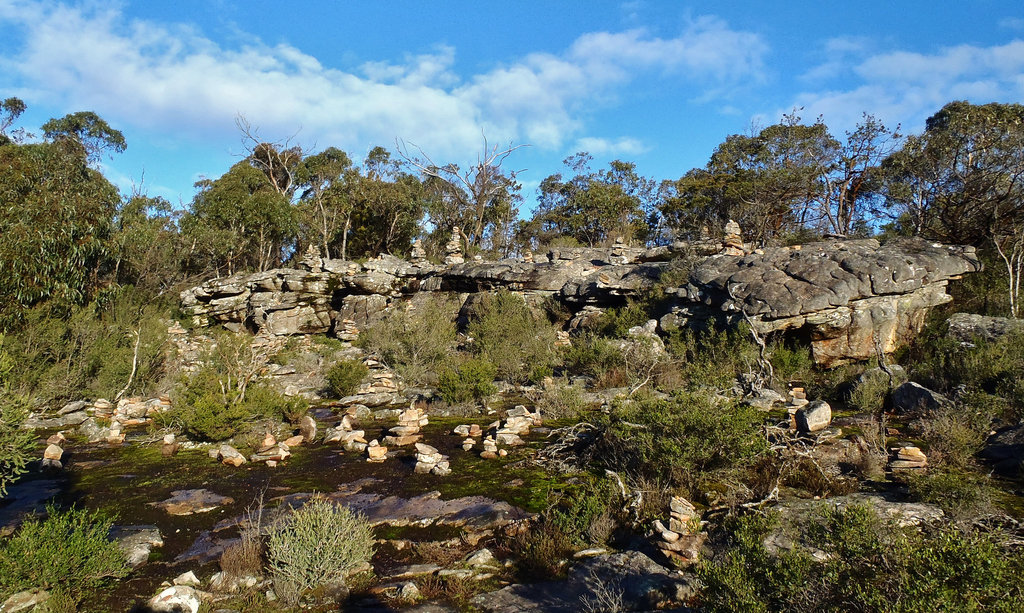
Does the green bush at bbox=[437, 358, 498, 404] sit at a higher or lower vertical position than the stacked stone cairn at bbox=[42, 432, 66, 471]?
higher

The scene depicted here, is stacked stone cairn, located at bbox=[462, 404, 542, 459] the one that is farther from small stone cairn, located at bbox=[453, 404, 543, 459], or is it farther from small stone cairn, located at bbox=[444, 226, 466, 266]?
small stone cairn, located at bbox=[444, 226, 466, 266]

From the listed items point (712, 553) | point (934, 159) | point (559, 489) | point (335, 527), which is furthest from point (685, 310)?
point (335, 527)

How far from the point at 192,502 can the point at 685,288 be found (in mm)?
15567

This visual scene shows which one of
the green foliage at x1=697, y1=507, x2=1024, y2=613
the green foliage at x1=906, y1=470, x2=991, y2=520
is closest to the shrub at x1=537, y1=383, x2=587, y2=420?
the green foliage at x1=906, y1=470, x2=991, y2=520

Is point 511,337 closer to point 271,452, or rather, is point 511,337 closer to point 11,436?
point 271,452

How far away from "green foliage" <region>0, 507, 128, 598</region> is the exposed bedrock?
588 inches

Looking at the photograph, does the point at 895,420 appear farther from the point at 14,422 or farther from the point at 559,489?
the point at 14,422

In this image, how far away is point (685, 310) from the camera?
17688 mm

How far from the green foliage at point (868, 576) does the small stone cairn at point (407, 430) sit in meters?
7.72

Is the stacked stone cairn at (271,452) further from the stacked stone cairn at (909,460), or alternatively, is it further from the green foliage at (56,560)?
the stacked stone cairn at (909,460)

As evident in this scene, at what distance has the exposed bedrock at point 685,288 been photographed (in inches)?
567

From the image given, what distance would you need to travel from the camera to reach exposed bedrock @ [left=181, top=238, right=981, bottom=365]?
1441 centimetres

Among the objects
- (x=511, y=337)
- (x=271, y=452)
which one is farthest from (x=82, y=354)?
(x=511, y=337)

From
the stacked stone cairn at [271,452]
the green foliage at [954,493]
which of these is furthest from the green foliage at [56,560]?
the green foliage at [954,493]
